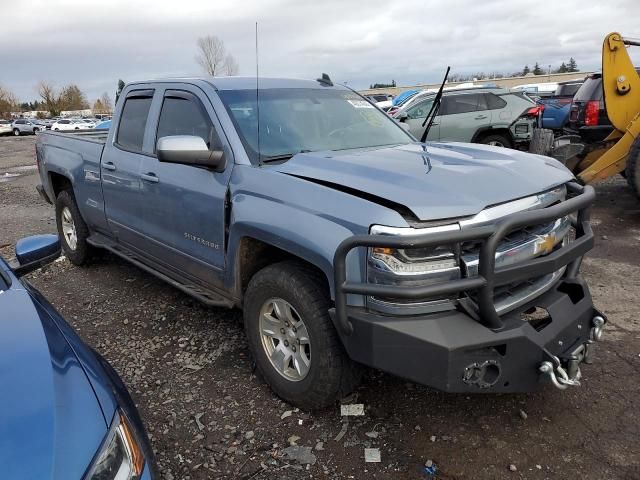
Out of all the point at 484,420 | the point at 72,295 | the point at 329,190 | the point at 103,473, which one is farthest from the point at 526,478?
the point at 72,295

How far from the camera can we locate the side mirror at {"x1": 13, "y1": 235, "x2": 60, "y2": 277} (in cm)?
263

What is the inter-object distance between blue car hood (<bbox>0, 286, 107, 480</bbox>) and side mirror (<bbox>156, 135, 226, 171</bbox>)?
1343 mm

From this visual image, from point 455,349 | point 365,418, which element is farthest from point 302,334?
point 455,349

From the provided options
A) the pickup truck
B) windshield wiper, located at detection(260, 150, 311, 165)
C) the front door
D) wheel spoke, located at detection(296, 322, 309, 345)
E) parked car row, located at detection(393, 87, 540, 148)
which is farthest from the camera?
parked car row, located at detection(393, 87, 540, 148)

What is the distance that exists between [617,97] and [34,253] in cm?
801

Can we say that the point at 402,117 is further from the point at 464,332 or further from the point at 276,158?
the point at 464,332

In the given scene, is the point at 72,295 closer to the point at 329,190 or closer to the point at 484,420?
the point at 329,190

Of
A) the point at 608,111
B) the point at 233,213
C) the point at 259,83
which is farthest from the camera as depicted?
the point at 608,111

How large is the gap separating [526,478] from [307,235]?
156 centimetres

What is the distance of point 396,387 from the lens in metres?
3.29

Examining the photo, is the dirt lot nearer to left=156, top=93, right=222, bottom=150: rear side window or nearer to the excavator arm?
left=156, top=93, right=222, bottom=150: rear side window

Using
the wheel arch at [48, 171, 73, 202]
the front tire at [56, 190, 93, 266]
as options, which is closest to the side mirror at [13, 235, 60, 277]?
the front tire at [56, 190, 93, 266]

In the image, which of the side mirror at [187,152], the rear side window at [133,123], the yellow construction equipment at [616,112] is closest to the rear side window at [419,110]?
the yellow construction equipment at [616,112]

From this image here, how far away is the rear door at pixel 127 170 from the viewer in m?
4.20
